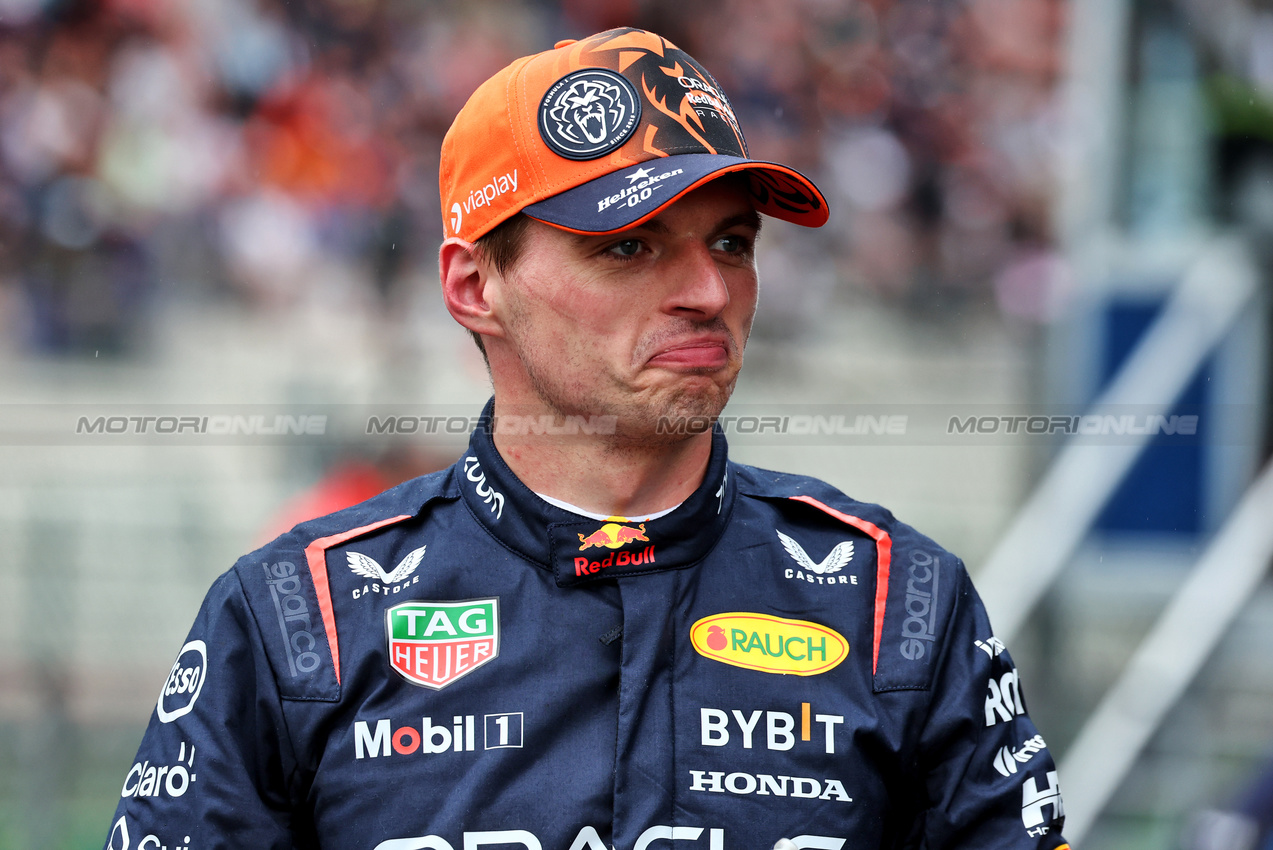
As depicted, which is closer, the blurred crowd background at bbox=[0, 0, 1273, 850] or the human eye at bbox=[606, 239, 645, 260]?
the human eye at bbox=[606, 239, 645, 260]

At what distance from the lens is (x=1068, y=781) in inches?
156

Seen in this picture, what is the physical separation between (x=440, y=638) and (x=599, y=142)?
0.69 metres

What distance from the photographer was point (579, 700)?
1.56 m

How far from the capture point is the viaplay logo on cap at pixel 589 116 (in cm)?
166

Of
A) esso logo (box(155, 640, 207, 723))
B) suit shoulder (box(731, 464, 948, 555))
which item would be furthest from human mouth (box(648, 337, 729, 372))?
esso logo (box(155, 640, 207, 723))

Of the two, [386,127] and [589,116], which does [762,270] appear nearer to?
[386,127]

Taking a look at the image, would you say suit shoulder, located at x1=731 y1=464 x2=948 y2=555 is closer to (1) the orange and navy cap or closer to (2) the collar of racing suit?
(2) the collar of racing suit

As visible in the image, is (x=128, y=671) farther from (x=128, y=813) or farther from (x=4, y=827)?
(x=128, y=813)

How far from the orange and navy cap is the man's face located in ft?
0.16

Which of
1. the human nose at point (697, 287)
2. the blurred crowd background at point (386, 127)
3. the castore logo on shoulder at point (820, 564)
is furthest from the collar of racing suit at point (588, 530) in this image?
the blurred crowd background at point (386, 127)

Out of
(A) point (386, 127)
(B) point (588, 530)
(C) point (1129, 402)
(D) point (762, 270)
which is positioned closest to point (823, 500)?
(B) point (588, 530)

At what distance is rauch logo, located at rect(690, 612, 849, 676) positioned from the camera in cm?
161

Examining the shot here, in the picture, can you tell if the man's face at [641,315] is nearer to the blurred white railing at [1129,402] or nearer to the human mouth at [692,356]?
the human mouth at [692,356]

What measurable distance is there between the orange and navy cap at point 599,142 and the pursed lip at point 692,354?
0.56ft
